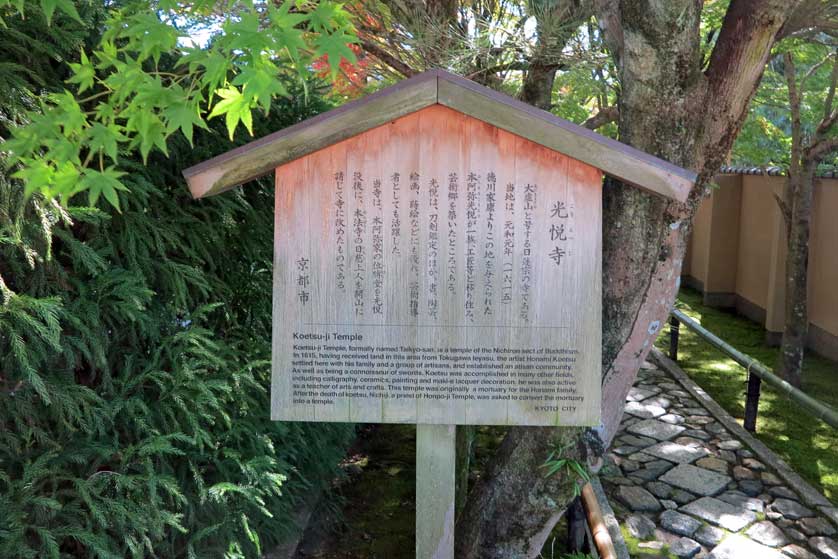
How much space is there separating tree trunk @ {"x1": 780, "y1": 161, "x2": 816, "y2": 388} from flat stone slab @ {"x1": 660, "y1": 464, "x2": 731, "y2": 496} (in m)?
2.88

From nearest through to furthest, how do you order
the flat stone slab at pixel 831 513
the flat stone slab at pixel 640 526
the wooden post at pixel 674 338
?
the flat stone slab at pixel 640 526, the flat stone slab at pixel 831 513, the wooden post at pixel 674 338

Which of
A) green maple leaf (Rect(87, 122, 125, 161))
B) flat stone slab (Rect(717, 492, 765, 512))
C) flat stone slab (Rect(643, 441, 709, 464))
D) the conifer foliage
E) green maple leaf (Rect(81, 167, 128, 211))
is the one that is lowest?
flat stone slab (Rect(717, 492, 765, 512))

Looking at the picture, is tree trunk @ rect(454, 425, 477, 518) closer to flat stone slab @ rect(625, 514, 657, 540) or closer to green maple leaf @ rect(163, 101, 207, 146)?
flat stone slab @ rect(625, 514, 657, 540)

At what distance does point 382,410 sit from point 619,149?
4.94 ft

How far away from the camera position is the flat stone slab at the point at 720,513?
5.88m

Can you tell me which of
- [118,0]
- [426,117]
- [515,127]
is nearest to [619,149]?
[515,127]

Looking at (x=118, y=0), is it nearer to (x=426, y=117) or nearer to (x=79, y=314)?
(x=79, y=314)

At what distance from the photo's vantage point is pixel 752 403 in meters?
7.67

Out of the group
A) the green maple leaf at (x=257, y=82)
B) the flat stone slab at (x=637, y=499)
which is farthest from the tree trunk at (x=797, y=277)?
the green maple leaf at (x=257, y=82)

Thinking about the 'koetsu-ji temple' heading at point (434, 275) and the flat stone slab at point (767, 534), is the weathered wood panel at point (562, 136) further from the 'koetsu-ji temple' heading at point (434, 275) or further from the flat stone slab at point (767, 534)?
the flat stone slab at point (767, 534)

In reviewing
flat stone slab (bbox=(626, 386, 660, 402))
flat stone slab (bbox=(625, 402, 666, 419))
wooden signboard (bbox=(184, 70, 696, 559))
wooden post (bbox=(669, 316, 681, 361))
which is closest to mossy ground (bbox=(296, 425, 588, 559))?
flat stone slab (bbox=(625, 402, 666, 419))

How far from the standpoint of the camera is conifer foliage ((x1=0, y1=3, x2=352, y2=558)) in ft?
11.1

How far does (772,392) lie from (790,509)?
3.37 m

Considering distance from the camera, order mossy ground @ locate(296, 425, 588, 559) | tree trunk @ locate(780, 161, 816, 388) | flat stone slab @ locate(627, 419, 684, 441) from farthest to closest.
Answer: tree trunk @ locate(780, 161, 816, 388)
flat stone slab @ locate(627, 419, 684, 441)
mossy ground @ locate(296, 425, 588, 559)
